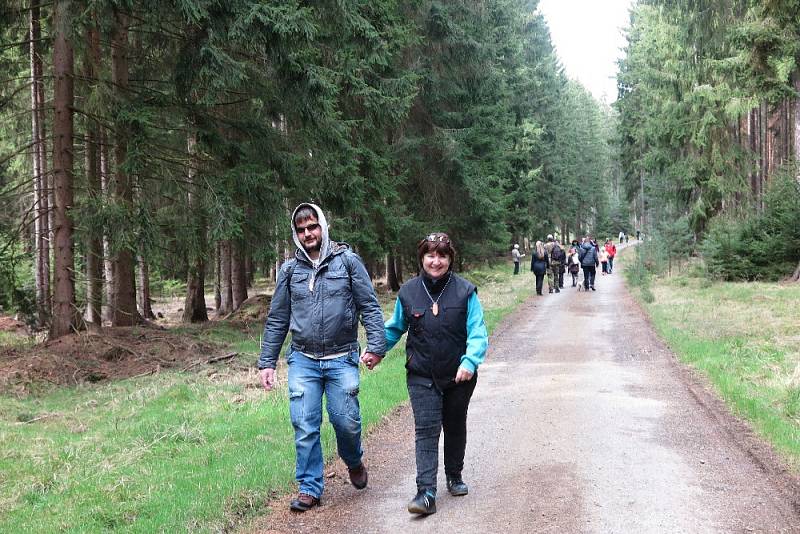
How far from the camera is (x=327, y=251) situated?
5078 mm

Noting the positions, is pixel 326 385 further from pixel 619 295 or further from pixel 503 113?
pixel 503 113

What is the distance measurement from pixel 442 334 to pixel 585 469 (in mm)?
1812

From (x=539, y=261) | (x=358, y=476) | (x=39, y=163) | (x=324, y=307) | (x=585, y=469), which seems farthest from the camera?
(x=539, y=261)

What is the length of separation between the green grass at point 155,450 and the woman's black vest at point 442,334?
1.61 meters

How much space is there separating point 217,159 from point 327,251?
9810mm

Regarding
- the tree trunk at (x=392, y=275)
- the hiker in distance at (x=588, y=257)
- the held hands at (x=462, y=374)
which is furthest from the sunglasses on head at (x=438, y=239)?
the tree trunk at (x=392, y=275)

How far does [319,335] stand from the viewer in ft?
16.4

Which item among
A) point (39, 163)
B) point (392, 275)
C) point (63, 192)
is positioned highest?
point (39, 163)

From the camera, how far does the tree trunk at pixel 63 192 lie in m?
12.6

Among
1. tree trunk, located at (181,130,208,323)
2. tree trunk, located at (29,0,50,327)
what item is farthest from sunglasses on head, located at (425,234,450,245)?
tree trunk, located at (29,0,50,327)

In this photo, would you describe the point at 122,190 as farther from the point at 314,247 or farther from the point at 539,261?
the point at 539,261

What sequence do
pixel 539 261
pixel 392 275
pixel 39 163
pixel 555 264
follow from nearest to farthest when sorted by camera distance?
pixel 39 163 → pixel 539 261 → pixel 555 264 → pixel 392 275

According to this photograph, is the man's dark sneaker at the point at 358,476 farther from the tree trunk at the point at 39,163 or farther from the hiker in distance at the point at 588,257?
the hiker in distance at the point at 588,257

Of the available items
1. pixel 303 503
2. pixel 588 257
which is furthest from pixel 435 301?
pixel 588 257
